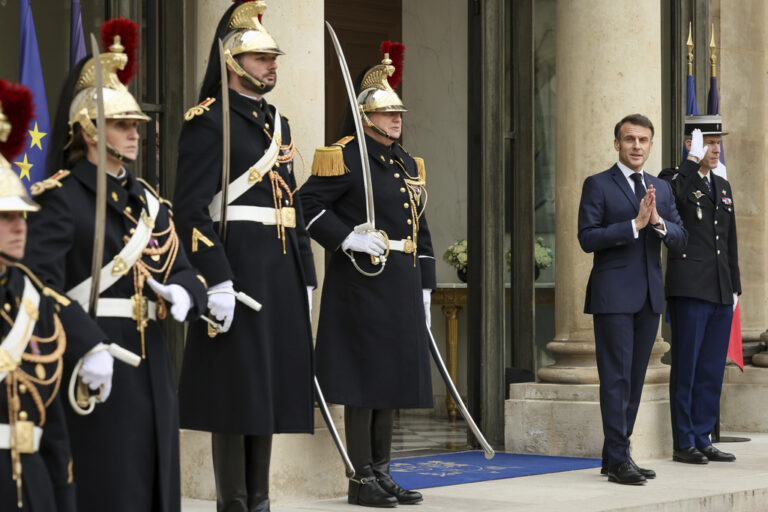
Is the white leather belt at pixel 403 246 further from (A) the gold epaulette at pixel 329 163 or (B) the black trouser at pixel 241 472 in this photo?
(B) the black trouser at pixel 241 472

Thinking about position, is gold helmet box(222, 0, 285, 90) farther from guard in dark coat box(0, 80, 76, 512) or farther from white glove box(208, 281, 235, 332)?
guard in dark coat box(0, 80, 76, 512)

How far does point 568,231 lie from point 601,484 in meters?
2.00

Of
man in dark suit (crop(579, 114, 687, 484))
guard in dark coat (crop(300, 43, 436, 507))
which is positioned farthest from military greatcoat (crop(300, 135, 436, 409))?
man in dark suit (crop(579, 114, 687, 484))

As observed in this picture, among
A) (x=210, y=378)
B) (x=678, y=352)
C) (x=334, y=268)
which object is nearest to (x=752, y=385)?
(x=678, y=352)

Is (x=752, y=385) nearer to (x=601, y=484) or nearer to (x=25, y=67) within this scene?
(x=601, y=484)

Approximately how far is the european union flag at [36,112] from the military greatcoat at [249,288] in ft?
2.43

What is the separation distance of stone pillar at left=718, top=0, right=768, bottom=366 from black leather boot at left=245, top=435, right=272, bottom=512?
6.45 meters

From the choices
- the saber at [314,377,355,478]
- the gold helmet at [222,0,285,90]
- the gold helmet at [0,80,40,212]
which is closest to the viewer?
the gold helmet at [0,80,40,212]

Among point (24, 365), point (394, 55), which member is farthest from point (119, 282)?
point (394, 55)

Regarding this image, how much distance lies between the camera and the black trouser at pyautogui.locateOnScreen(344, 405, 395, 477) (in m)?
6.71

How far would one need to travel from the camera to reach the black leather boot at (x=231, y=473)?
5586mm

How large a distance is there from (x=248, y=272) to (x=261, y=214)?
222 millimetres

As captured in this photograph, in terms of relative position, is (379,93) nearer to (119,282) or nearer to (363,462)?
(363,462)

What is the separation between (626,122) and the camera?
7.86 metres
